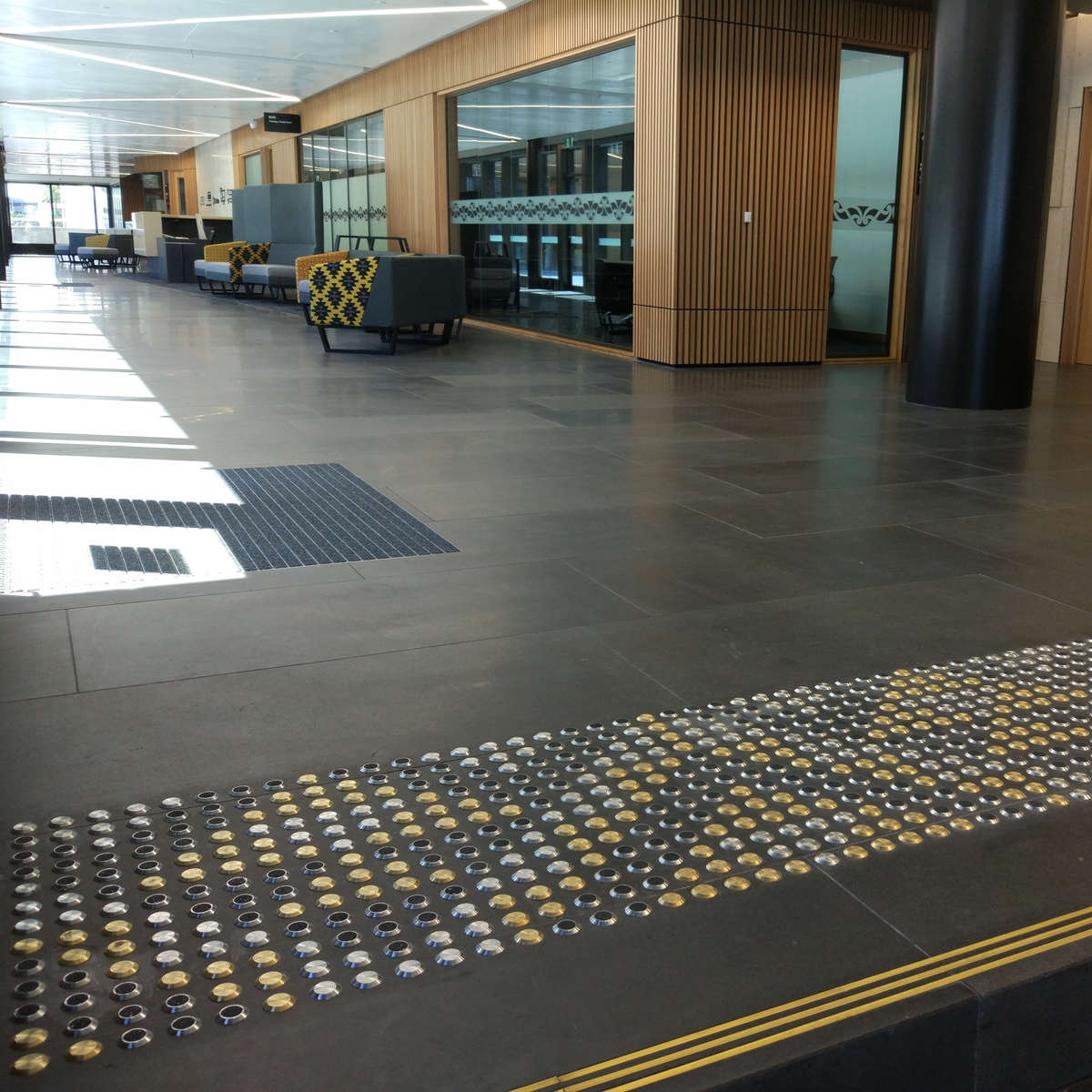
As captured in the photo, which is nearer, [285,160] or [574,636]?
[574,636]

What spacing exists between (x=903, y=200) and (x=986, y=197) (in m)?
3.82

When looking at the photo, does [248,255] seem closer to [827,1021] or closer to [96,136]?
[96,136]

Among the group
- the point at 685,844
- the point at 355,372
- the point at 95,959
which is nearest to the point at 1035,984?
the point at 685,844

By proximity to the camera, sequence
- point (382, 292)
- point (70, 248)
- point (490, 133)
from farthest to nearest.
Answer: point (70, 248) → point (490, 133) → point (382, 292)

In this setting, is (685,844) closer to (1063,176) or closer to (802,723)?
(802,723)

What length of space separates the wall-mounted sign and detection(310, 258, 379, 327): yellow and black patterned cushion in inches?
400

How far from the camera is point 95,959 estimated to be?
171cm

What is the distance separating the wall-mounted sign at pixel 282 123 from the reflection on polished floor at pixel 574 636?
13642 millimetres

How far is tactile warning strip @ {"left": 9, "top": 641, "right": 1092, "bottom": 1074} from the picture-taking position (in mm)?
1680

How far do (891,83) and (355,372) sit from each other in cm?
572

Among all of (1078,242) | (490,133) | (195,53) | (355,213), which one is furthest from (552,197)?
(355,213)

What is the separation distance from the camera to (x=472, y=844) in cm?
208

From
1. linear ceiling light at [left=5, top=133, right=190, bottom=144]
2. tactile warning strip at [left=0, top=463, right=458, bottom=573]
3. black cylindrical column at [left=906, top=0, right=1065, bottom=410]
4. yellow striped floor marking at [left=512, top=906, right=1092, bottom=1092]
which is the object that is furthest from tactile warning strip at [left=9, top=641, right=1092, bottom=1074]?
linear ceiling light at [left=5, top=133, right=190, bottom=144]

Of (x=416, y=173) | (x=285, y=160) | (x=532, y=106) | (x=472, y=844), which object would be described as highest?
(x=285, y=160)
